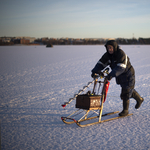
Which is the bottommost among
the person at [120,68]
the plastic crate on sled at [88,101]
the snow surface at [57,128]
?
the snow surface at [57,128]

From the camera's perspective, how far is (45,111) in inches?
172

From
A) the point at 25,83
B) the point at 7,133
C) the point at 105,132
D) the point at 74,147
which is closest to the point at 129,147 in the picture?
the point at 105,132

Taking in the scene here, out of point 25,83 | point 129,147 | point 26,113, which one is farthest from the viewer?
point 25,83

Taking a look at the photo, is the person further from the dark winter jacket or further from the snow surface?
the snow surface

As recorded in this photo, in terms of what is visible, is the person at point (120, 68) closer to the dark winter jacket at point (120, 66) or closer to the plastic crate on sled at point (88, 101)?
the dark winter jacket at point (120, 66)

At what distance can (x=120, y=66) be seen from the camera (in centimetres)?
348

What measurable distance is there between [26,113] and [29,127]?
0.79 metres

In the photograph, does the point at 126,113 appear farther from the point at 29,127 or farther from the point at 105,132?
the point at 29,127

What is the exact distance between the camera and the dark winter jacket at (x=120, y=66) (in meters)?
3.48

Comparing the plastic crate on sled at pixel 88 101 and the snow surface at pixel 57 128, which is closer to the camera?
the snow surface at pixel 57 128

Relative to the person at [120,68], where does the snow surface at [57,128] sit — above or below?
below

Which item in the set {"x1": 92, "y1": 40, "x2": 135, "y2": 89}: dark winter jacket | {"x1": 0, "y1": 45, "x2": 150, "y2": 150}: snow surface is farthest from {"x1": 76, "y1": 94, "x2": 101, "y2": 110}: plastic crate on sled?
{"x1": 92, "y1": 40, "x2": 135, "y2": 89}: dark winter jacket

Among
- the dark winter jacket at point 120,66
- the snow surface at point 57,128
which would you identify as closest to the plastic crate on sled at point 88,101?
the snow surface at point 57,128

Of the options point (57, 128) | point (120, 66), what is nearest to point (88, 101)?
point (57, 128)
